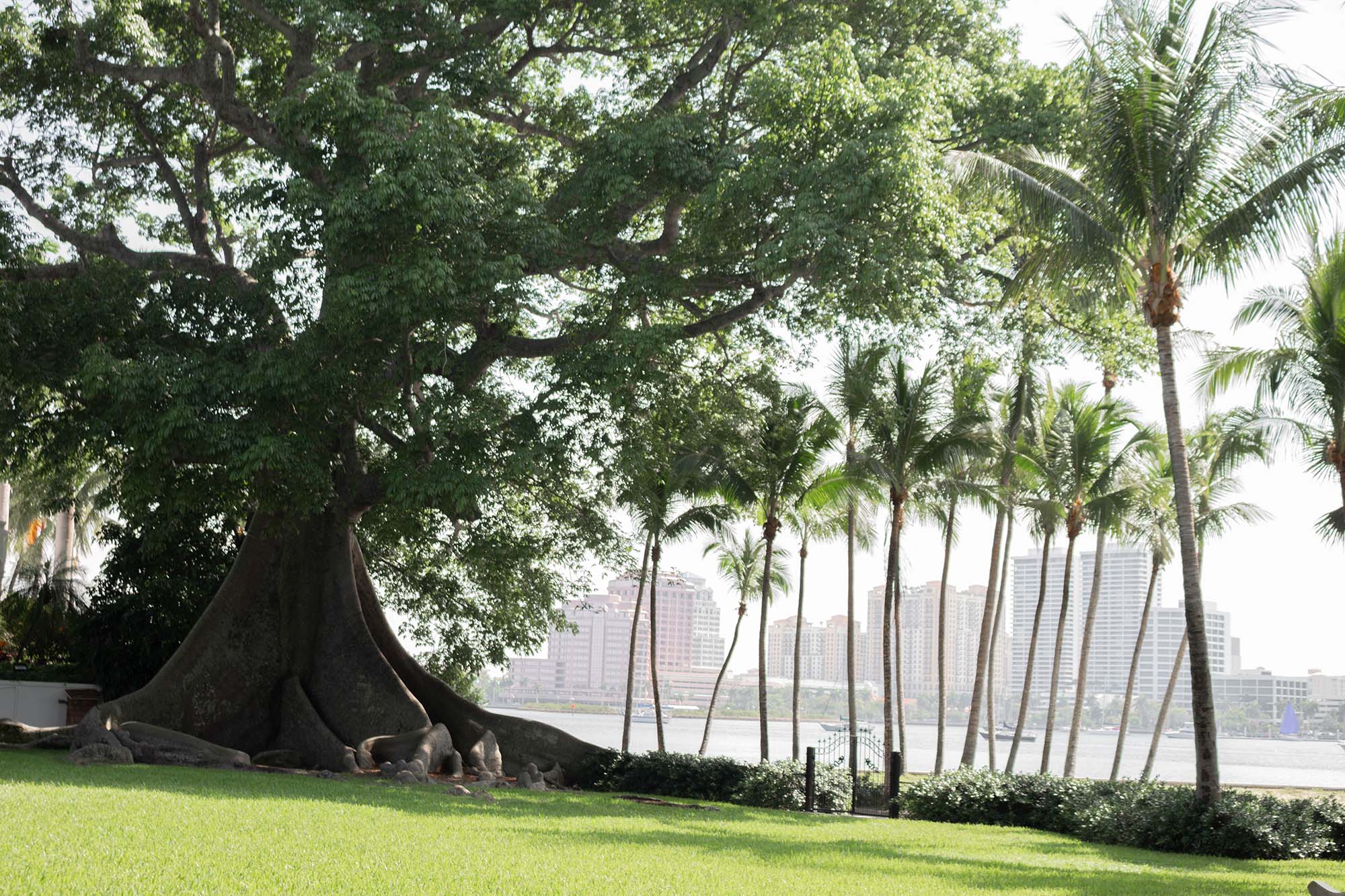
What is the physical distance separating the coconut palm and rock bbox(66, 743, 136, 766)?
7154mm

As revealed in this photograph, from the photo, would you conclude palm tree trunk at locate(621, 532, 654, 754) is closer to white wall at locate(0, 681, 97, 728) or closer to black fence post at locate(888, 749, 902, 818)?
black fence post at locate(888, 749, 902, 818)

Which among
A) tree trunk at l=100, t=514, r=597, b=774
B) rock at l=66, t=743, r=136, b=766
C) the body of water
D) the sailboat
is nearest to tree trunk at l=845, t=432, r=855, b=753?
tree trunk at l=100, t=514, r=597, b=774

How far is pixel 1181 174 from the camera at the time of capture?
13.5 meters

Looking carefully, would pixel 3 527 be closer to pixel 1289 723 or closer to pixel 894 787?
pixel 894 787

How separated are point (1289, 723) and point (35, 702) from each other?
399ft

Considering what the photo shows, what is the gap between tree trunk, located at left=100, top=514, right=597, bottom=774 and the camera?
17.2 m

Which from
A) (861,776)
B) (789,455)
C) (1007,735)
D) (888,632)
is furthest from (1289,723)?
(861,776)

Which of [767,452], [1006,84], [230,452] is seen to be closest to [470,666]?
[767,452]

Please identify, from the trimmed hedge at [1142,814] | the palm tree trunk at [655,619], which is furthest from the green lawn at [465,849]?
the palm tree trunk at [655,619]

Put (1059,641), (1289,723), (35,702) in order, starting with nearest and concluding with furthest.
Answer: (35,702) → (1059,641) → (1289,723)

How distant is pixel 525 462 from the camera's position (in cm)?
1427

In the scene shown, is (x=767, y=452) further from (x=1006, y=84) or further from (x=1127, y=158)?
(x=1127, y=158)

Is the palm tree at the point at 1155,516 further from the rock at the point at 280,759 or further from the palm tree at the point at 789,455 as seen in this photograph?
the rock at the point at 280,759

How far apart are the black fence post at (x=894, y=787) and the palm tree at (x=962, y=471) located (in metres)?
3.17
